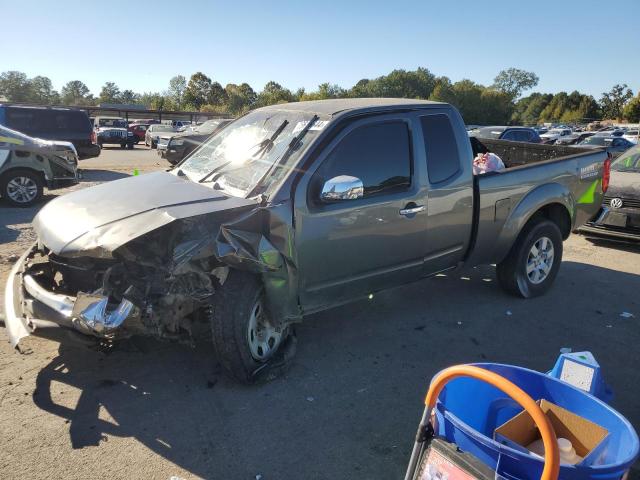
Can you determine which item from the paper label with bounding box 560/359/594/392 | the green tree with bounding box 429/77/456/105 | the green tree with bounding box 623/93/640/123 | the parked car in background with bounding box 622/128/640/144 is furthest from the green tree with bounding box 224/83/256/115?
the paper label with bounding box 560/359/594/392

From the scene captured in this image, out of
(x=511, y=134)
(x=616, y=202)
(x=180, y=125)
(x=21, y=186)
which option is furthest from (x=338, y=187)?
(x=180, y=125)

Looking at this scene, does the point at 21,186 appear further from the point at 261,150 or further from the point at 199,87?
the point at 199,87

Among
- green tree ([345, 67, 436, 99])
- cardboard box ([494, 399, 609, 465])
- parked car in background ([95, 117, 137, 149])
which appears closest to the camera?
cardboard box ([494, 399, 609, 465])

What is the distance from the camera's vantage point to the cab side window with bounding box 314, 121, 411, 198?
145 inches

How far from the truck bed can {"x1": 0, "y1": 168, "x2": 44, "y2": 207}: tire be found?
335 inches

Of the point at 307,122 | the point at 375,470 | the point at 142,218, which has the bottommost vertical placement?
the point at 375,470

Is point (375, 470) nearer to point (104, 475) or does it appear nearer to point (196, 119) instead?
point (104, 475)

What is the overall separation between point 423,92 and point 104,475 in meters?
111

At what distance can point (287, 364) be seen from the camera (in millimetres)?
3707

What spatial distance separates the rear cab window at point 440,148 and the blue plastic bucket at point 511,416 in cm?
226

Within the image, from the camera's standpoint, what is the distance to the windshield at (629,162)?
26.3 ft

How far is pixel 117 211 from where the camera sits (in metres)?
3.41

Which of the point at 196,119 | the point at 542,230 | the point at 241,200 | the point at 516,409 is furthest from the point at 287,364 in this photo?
the point at 196,119

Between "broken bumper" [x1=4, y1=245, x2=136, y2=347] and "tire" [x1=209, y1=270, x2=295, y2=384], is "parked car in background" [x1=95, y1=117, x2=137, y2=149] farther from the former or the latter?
"tire" [x1=209, y1=270, x2=295, y2=384]
